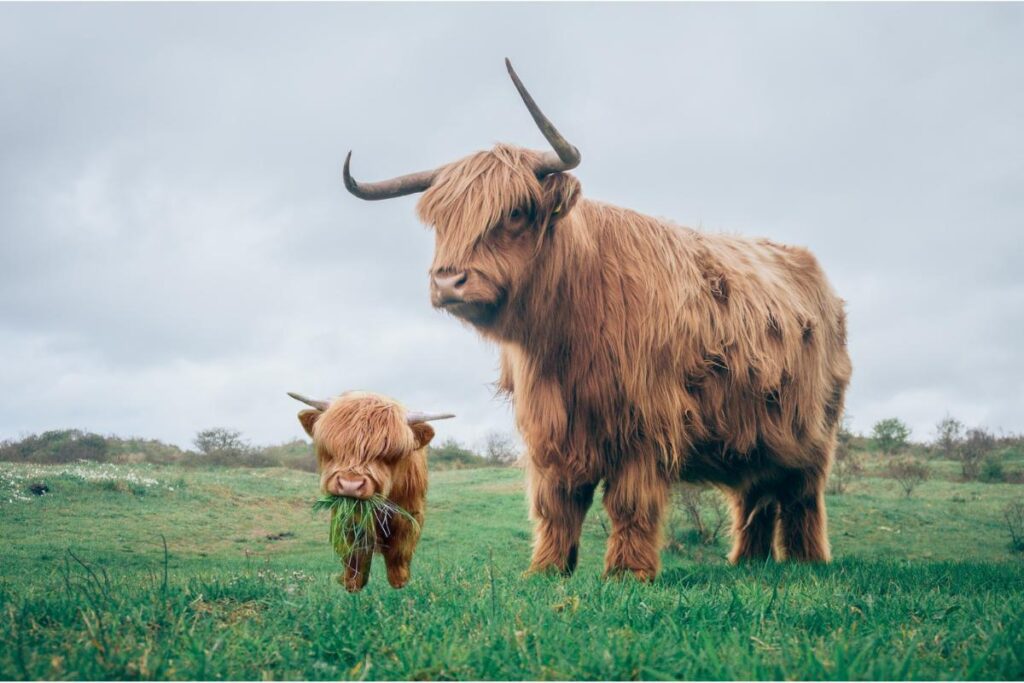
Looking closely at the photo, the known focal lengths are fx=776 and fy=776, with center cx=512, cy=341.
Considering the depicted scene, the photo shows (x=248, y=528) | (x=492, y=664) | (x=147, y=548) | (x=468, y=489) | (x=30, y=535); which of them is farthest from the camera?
(x=468, y=489)

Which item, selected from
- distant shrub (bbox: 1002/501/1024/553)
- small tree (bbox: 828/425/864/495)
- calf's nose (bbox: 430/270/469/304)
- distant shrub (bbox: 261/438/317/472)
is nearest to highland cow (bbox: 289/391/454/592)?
calf's nose (bbox: 430/270/469/304)

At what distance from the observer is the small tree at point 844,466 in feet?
58.3

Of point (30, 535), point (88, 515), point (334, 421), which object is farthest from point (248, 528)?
point (334, 421)

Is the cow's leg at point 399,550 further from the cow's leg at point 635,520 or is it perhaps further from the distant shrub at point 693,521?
the distant shrub at point 693,521

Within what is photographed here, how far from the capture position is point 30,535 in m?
5.51

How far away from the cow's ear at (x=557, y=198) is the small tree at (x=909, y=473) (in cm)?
1640

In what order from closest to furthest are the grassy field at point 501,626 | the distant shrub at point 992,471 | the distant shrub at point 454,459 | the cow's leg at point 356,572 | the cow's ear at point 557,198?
1. the grassy field at point 501,626
2. the cow's leg at point 356,572
3. the cow's ear at point 557,198
4. the distant shrub at point 454,459
5. the distant shrub at point 992,471

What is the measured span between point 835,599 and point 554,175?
266cm

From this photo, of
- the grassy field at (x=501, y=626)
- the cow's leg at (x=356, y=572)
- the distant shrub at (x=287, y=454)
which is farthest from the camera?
the distant shrub at (x=287, y=454)

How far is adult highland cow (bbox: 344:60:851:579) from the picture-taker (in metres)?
4.32

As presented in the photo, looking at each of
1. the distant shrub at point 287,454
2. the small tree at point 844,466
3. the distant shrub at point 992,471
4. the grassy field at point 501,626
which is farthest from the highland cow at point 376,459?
the distant shrub at point 992,471

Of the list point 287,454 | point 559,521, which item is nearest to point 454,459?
point 287,454

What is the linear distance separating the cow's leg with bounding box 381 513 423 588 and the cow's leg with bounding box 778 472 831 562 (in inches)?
181

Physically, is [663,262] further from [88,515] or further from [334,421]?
[88,515]
